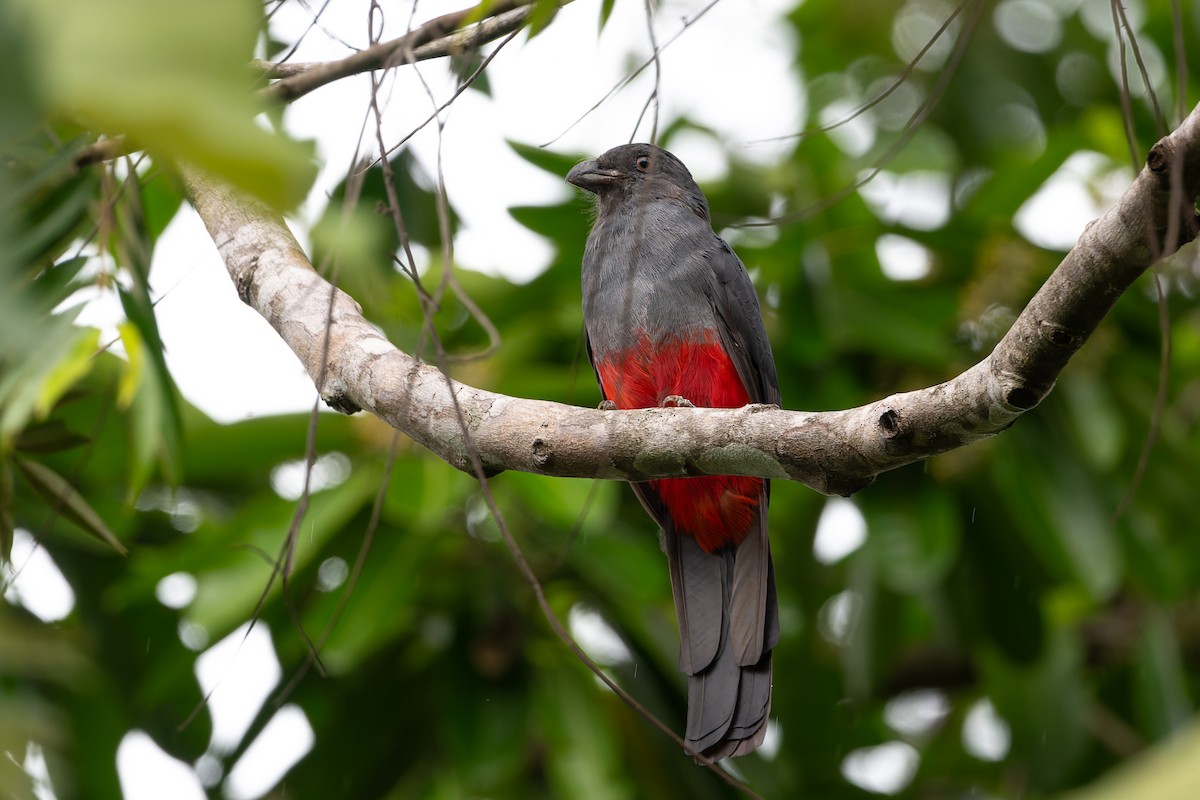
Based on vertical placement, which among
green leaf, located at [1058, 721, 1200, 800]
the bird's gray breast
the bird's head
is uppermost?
the bird's head

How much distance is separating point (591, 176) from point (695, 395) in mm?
1198

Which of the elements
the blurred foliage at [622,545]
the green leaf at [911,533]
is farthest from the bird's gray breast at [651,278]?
the green leaf at [911,533]

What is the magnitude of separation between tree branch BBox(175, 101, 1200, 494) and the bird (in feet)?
3.14

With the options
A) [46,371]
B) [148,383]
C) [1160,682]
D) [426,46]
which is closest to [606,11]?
[426,46]

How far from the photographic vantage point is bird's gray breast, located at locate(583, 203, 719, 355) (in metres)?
4.24

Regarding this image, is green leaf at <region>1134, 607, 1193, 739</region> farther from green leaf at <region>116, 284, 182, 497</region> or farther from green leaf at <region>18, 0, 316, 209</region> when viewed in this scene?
green leaf at <region>18, 0, 316, 209</region>

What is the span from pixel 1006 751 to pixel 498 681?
2.53 metres

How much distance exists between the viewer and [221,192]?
328cm

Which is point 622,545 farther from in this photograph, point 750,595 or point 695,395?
point 750,595

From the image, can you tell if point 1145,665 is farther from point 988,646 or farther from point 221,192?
point 221,192

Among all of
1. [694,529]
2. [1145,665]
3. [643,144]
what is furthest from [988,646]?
A: [643,144]

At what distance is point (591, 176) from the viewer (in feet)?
16.0

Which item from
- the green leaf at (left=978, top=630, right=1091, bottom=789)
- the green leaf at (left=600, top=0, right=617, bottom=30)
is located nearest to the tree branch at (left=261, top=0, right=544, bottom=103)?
the green leaf at (left=600, top=0, right=617, bottom=30)

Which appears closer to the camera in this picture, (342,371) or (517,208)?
(342,371)
